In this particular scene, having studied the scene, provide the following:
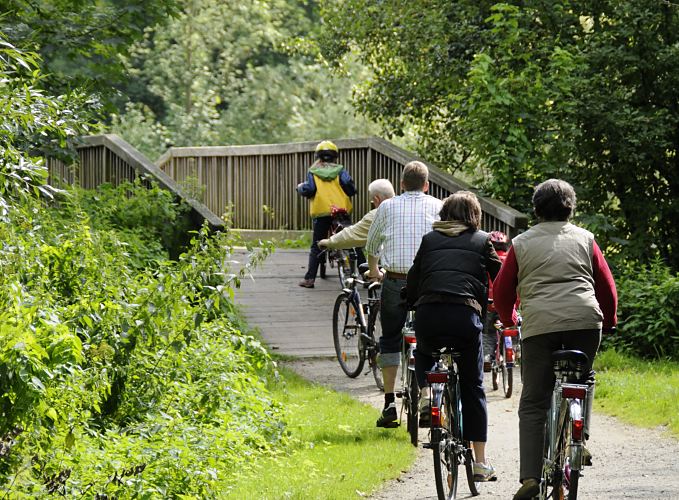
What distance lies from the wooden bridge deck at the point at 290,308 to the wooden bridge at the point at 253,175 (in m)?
1.13

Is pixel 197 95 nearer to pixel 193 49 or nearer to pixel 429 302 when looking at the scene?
pixel 193 49

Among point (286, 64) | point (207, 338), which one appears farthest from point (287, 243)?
point (286, 64)

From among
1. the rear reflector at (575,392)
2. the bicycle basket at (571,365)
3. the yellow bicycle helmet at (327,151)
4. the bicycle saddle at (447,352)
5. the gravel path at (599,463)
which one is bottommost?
the gravel path at (599,463)

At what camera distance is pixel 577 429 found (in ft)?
19.7

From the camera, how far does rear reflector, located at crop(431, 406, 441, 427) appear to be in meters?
6.88

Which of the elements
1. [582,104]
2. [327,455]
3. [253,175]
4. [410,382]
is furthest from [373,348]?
[253,175]

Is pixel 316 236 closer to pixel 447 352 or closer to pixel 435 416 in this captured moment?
pixel 447 352

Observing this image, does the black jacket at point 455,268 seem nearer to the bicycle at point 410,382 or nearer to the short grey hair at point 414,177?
the bicycle at point 410,382

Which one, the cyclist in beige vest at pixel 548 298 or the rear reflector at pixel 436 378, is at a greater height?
the cyclist in beige vest at pixel 548 298

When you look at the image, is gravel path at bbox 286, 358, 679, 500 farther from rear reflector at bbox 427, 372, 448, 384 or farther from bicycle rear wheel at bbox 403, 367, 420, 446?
rear reflector at bbox 427, 372, 448, 384

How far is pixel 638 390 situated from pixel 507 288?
4269 mm

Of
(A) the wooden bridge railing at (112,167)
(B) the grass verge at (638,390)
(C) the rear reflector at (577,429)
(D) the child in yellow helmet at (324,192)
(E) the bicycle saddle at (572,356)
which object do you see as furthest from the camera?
(D) the child in yellow helmet at (324,192)

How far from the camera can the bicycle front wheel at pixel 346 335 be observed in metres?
11.4

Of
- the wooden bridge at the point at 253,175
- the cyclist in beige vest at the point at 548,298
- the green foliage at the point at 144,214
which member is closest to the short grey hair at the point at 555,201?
the cyclist in beige vest at the point at 548,298
